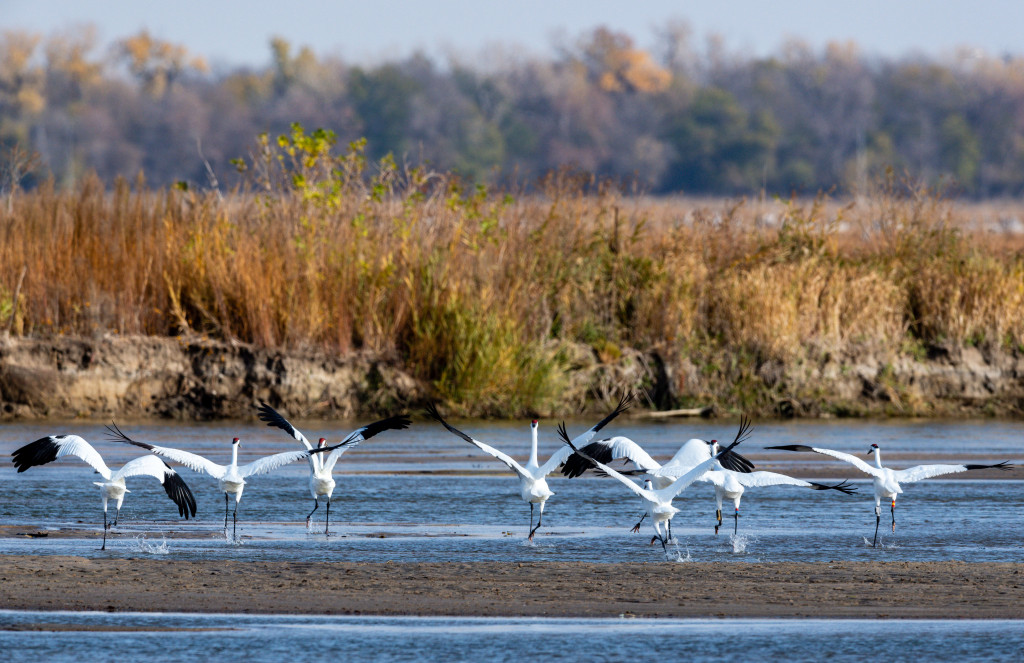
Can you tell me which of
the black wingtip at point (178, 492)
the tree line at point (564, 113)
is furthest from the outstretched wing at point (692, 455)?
the tree line at point (564, 113)

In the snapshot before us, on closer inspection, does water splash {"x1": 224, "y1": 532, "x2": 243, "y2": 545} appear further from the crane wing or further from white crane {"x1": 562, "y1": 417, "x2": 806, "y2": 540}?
white crane {"x1": 562, "y1": 417, "x2": 806, "y2": 540}

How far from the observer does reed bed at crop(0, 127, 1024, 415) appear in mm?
18906

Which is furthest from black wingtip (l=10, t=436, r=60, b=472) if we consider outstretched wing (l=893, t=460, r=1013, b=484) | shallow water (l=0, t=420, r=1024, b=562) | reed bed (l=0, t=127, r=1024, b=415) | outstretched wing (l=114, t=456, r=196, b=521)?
reed bed (l=0, t=127, r=1024, b=415)

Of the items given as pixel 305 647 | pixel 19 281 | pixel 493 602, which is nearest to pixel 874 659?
pixel 493 602

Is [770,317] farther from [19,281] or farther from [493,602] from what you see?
[493,602]

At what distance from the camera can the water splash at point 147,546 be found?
9281 millimetres

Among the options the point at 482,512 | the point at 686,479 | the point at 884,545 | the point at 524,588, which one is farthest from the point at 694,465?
the point at 524,588

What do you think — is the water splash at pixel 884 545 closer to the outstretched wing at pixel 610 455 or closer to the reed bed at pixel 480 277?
the outstretched wing at pixel 610 455

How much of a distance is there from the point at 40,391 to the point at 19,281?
4.79 feet

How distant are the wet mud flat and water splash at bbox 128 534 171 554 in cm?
33

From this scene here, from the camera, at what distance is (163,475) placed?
396 inches

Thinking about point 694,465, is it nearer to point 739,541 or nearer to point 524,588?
point 739,541

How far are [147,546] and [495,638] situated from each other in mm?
3286

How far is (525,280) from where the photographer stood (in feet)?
64.2
